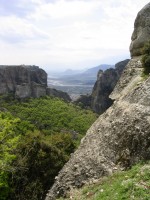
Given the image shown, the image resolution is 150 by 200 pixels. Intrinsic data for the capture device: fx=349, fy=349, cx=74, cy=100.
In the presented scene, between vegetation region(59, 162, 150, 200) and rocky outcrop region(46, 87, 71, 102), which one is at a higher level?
vegetation region(59, 162, 150, 200)

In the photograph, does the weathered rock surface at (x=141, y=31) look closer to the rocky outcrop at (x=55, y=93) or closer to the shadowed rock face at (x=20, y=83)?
the shadowed rock face at (x=20, y=83)

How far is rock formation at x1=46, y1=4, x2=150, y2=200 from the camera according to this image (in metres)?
21.1

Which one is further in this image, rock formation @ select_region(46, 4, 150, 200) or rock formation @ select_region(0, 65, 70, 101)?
rock formation @ select_region(0, 65, 70, 101)

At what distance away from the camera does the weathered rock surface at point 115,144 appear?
21141 millimetres

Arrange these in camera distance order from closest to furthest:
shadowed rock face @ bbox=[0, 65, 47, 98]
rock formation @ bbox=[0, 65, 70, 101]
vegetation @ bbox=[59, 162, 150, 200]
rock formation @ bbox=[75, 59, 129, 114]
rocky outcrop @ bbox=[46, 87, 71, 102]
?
vegetation @ bbox=[59, 162, 150, 200] → rock formation @ bbox=[0, 65, 70, 101] → shadowed rock face @ bbox=[0, 65, 47, 98] → rock formation @ bbox=[75, 59, 129, 114] → rocky outcrop @ bbox=[46, 87, 71, 102]

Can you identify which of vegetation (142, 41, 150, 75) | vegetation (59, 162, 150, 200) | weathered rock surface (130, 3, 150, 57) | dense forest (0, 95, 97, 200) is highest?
weathered rock surface (130, 3, 150, 57)

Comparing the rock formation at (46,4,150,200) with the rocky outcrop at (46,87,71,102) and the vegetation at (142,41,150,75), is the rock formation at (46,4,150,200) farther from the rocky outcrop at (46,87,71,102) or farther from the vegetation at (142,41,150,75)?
the rocky outcrop at (46,87,71,102)

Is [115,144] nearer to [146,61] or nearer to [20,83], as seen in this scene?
[146,61]

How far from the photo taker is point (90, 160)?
2375cm

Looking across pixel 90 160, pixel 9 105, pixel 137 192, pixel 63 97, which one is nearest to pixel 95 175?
pixel 90 160

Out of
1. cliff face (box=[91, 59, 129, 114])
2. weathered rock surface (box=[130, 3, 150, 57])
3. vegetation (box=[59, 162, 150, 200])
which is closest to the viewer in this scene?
vegetation (box=[59, 162, 150, 200])

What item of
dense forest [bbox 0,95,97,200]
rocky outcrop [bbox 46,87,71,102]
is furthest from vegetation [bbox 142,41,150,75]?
rocky outcrop [bbox 46,87,71,102]

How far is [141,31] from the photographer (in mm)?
33125

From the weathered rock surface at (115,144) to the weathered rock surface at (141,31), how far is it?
728cm
